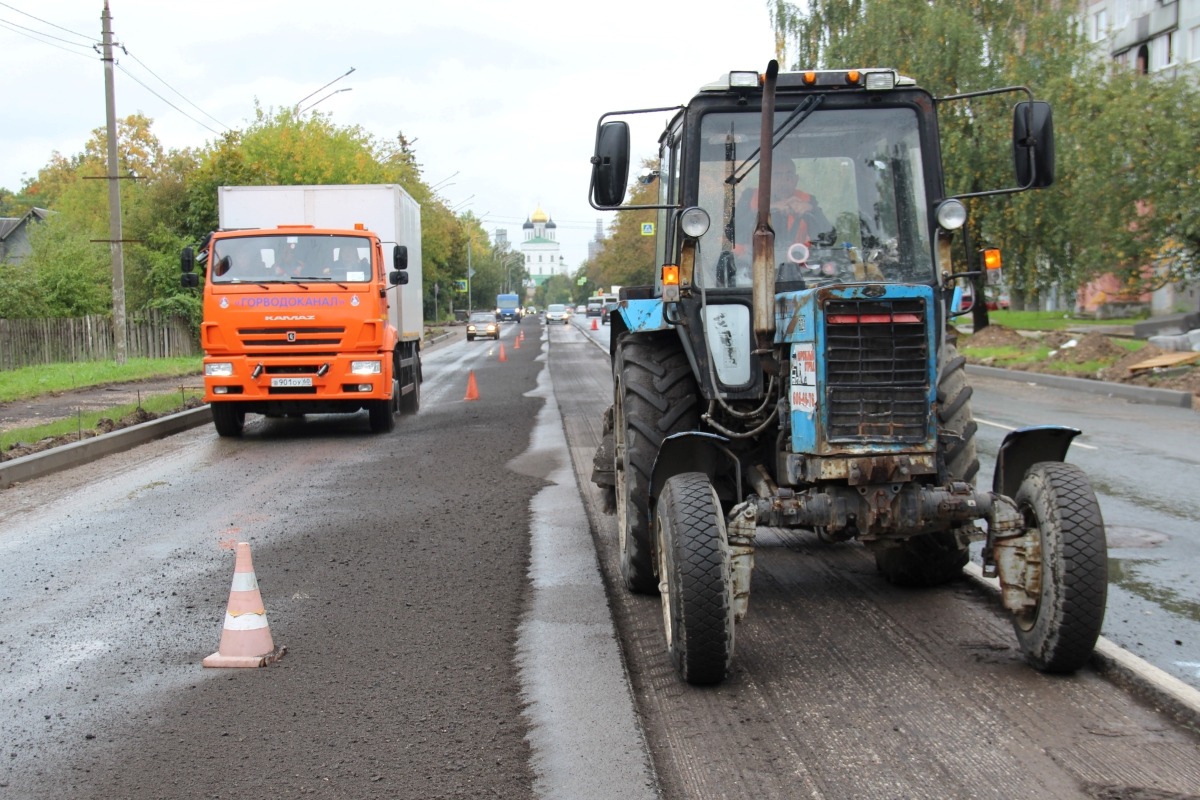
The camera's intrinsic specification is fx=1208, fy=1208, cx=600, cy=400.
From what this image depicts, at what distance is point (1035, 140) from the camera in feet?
19.5

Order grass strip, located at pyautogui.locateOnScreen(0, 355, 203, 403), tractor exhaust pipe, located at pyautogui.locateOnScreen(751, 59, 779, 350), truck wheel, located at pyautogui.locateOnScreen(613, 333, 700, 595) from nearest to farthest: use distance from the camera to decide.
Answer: tractor exhaust pipe, located at pyautogui.locateOnScreen(751, 59, 779, 350), truck wheel, located at pyautogui.locateOnScreen(613, 333, 700, 595), grass strip, located at pyautogui.locateOnScreen(0, 355, 203, 403)

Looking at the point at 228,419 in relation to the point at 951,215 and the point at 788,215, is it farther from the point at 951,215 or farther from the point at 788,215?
the point at 951,215

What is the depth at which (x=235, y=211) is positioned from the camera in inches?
695

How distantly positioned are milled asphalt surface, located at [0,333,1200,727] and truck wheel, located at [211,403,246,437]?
1002 millimetres

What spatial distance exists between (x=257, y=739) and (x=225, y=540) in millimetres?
4326

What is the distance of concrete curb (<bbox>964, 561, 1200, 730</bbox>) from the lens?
469cm

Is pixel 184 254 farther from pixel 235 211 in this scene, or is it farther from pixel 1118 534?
pixel 1118 534

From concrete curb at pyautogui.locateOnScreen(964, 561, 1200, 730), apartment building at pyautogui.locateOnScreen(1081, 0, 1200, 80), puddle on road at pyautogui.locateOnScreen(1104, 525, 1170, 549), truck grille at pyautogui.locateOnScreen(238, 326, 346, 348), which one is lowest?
puddle on road at pyautogui.locateOnScreen(1104, 525, 1170, 549)

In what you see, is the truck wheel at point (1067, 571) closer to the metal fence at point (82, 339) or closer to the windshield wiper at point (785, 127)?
the windshield wiper at point (785, 127)

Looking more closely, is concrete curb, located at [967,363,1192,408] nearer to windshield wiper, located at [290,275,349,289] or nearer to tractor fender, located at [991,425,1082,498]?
windshield wiper, located at [290,275,349,289]

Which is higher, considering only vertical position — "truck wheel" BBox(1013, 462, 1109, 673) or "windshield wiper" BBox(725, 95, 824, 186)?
"windshield wiper" BBox(725, 95, 824, 186)

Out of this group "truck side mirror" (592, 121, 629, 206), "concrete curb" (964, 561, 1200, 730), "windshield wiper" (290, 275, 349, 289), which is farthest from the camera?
"windshield wiper" (290, 275, 349, 289)

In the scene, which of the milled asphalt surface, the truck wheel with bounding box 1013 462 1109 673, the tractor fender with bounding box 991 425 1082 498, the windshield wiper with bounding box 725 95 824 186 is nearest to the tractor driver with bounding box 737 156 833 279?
the windshield wiper with bounding box 725 95 824 186

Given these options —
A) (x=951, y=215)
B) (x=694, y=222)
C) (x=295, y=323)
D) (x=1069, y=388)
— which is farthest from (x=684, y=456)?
(x=1069, y=388)
